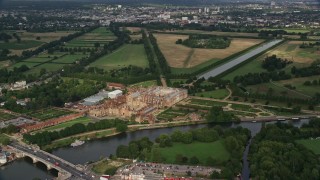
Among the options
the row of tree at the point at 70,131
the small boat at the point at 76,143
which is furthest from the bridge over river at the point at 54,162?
the small boat at the point at 76,143

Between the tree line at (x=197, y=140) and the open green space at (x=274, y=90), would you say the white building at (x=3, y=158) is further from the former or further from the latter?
the open green space at (x=274, y=90)

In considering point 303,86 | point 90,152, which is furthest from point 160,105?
point 303,86

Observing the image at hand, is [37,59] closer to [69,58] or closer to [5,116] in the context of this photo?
[69,58]

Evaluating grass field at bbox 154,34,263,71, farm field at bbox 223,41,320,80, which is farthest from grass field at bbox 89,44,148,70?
farm field at bbox 223,41,320,80

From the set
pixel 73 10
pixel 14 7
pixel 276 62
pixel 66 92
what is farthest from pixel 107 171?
pixel 14 7

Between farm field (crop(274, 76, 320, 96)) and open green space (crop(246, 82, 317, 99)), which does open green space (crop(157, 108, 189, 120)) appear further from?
farm field (crop(274, 76, 320, 96))

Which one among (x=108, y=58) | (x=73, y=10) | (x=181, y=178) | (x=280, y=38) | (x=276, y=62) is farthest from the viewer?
(x=73, y=10)

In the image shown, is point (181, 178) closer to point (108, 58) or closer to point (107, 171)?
point (107, 171)
